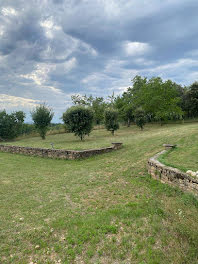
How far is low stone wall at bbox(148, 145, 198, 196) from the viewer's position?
13.9 ft

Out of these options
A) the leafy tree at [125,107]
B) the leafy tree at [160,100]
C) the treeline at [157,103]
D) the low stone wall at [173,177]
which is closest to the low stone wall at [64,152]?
the low stone wall at [173,177]

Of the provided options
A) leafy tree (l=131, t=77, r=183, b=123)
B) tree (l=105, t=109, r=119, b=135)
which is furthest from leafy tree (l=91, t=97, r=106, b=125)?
tree (l=105, t=109, r=119, b=135)

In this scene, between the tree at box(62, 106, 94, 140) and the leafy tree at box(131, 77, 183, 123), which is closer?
the tree at box(62, 106, 94, 140)

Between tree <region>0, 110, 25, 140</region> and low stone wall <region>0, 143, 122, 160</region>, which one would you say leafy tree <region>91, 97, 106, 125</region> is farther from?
low stone wall <region>0, 143, 122, 160</region>

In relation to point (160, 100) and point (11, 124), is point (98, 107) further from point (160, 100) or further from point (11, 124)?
point (11, 124)

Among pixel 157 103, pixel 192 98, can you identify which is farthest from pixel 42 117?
pixel 192 98

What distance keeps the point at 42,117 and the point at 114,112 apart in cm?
1133

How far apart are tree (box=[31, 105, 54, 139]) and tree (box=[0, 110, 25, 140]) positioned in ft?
26.5

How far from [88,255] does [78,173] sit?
5058 mm

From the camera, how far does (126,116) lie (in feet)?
124

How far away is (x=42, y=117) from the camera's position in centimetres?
2498

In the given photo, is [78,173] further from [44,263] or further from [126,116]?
[126,116]

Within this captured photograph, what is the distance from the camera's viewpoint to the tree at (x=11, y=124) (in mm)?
29172

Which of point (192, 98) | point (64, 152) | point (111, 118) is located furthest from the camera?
point (192, 98)
